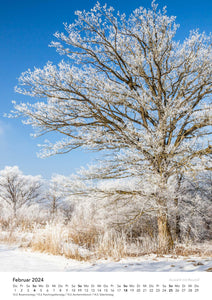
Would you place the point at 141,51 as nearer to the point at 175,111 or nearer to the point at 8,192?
the point at 175,111

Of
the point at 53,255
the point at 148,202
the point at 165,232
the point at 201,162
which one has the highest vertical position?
the point at 201,162

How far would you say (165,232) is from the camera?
5621 mm

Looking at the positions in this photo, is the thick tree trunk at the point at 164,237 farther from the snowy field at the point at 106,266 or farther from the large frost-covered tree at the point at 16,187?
the large frost-covered tree at the point at 16,187
